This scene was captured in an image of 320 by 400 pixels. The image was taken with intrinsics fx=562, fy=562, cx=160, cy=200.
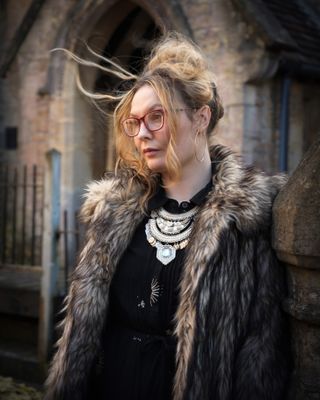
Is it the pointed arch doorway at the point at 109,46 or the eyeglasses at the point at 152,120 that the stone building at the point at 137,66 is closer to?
the pointed arch doorway at the point at 109,46

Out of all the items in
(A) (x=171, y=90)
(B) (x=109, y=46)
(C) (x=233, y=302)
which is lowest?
(C) (x=233, y=302)

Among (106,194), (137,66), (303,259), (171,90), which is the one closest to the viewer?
(303,259)

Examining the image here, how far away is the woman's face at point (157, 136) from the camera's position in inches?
76.2

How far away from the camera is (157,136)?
1.94 meters

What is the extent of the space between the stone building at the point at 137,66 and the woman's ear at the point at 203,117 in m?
3.53

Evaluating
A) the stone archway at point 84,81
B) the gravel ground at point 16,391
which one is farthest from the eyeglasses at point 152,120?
the stone archway at point 84,81

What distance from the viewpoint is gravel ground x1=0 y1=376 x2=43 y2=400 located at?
15.1 ft

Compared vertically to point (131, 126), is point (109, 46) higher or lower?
higher

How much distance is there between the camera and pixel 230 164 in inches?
81.9

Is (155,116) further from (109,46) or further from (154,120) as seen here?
(109,46)

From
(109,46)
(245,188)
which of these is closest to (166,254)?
(245,188)

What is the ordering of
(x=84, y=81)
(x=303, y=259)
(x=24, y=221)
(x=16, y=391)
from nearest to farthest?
1. (x=303, y=259)
2. (x=16, y=391)
3. (x=84, y=81)
4. (x=24, y=221)

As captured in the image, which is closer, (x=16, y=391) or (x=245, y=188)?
(x=245, y=188)

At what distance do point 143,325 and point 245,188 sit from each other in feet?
1.97
